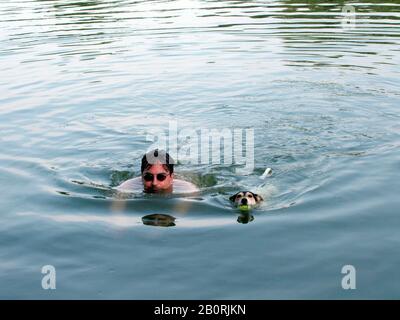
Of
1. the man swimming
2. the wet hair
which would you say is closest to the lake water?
the man swimming

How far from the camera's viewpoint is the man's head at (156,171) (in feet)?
24.2

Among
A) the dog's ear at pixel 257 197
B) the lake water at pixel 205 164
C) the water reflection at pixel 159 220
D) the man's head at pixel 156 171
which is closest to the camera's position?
the lake water at pixel 205 164

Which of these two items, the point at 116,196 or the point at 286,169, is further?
the point at 286,169

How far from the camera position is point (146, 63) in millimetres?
15352

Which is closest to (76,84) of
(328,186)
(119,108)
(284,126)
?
(119,108)

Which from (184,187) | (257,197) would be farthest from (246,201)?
(184,187)

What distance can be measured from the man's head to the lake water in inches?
8.1

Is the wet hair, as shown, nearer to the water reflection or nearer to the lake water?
the lake water

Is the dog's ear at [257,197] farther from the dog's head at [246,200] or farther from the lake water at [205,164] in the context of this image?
the lake water at [205,164]

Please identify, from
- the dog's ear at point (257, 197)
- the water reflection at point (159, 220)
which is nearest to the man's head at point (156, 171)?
the water reflection at point (159, 220)

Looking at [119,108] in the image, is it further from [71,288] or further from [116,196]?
[71,288]
